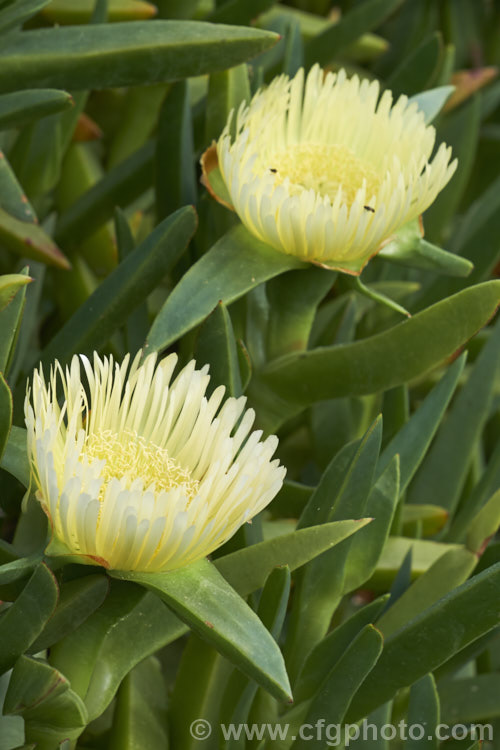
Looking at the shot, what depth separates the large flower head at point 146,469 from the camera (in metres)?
0.39

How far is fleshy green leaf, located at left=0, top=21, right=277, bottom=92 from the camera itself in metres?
0.60

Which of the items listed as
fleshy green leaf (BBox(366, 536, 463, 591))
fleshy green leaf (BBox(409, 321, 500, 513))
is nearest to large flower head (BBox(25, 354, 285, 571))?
fleshy green leaf (BBox(366, 536, 463, 591))

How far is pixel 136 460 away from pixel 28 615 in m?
0.09

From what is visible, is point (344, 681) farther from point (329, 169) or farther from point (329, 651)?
point (329, 169)

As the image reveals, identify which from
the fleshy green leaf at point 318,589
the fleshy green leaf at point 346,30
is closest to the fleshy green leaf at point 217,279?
the fleshy green leaf at point 318,589

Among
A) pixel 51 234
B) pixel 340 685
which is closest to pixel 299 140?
pixel 51 234

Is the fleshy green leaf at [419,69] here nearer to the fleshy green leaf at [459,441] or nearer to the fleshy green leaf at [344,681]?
the fleshy green leaf at [459,441]

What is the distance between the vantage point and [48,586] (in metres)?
0.40

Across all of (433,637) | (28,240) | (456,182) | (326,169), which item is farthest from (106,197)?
(433,637)

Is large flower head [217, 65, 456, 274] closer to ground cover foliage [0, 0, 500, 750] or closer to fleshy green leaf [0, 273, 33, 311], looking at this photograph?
ground cover foliage [0, 0, 500, 750]

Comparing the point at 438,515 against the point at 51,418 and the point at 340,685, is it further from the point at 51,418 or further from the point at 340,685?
the point at 51,418

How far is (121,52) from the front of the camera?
1.97ft

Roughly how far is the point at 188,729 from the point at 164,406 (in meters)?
0.21

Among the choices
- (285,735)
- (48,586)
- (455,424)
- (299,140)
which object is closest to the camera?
(48,586)
